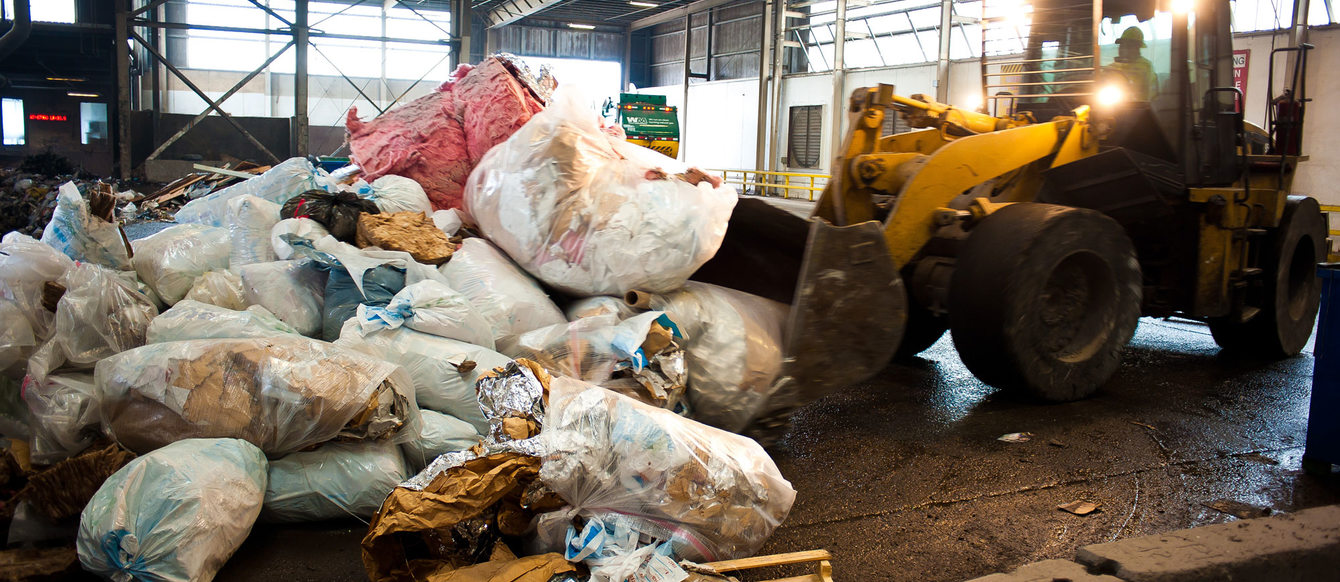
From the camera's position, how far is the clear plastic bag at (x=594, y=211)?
3.58 meters

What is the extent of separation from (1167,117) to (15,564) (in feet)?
17.8

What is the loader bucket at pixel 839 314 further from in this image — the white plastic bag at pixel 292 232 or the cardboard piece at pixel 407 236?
the white plastic bag at pixel 292 232

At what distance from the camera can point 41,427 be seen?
9.12ft

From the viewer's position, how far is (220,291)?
3711mm

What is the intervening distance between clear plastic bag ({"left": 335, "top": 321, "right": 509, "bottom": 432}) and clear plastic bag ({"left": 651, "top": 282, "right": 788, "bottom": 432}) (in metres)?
0.79

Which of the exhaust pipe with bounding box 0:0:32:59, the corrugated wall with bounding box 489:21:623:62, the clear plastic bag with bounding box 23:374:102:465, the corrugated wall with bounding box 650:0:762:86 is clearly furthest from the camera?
the corrugated wall with bounding box 489:21:623:62

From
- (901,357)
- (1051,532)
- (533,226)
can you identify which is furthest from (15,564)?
(901,357)

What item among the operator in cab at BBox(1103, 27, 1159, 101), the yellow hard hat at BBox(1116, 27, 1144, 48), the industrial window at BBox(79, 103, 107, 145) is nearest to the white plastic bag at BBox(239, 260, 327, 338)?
the operator in cab at BBox(1103, 27, 1159, 101)

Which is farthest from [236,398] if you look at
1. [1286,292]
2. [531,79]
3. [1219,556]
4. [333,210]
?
[1286,292]

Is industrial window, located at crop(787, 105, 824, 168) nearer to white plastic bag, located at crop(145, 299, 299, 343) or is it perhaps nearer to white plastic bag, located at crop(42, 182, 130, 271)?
white plastic bag, located at crop(42, 182, 130, 271)

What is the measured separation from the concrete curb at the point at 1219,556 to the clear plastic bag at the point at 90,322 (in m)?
2.91

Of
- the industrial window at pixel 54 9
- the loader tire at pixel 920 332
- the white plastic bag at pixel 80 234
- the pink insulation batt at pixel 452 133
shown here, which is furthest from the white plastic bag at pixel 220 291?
the industrial window at pixel 54 9

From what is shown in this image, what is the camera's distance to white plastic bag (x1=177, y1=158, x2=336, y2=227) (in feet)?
15.9

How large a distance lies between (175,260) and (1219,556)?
3.96 m
